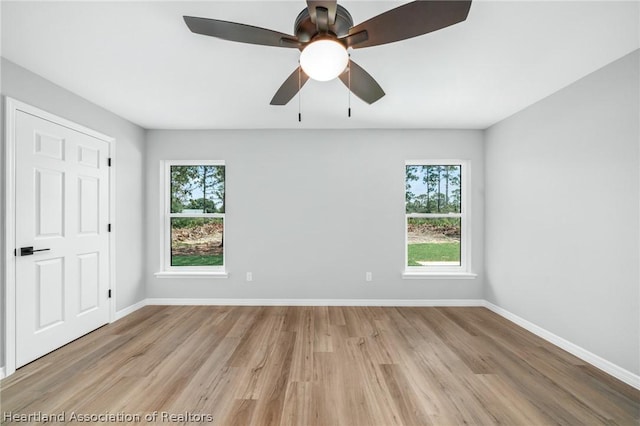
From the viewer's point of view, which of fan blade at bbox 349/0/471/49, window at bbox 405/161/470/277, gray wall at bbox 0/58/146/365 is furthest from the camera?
window at bbox 405/161/470/277

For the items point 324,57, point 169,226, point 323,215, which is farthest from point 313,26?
point 169,226

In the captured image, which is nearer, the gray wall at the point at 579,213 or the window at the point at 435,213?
the gray wall at the point at 579,213

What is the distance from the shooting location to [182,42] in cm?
193

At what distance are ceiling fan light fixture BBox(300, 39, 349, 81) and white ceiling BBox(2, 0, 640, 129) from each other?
49cm

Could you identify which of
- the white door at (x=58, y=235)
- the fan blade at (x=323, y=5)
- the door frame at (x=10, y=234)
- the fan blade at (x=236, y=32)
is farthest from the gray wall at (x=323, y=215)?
the fan blade at (x=323, y=5)

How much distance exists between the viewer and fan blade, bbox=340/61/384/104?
1.70 metres

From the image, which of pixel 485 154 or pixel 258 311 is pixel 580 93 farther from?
pixel 258 311

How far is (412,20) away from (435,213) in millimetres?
3204

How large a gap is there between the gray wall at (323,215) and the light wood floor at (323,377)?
29.1 inches

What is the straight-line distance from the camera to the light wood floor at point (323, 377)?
1.79 meters

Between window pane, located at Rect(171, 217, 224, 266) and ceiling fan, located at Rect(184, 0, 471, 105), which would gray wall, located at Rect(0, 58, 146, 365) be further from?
ceiling fan, located at Rect(184, 0, 471, 105)

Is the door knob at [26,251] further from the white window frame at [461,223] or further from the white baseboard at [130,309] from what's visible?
the white window frame at [461,223]

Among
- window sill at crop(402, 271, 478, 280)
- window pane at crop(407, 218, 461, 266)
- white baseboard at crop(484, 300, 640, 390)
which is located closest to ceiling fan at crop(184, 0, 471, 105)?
white baseboard at crop(484, 300, 640, 390)

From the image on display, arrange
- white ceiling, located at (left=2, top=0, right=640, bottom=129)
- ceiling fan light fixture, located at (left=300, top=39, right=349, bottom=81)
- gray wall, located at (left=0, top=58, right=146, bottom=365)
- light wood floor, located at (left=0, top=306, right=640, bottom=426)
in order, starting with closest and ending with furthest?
ceiling fan light fixture, located at (left=300, top=39, right=349, bottom=81) < white ceiling, located at (left=2, top=0, right=640, bottom=129) < light wood floor, located at (left=0, top=306, right=640, bottom=426) < gray wall, located at (left=0, top=58, right=146, bottom=365)
